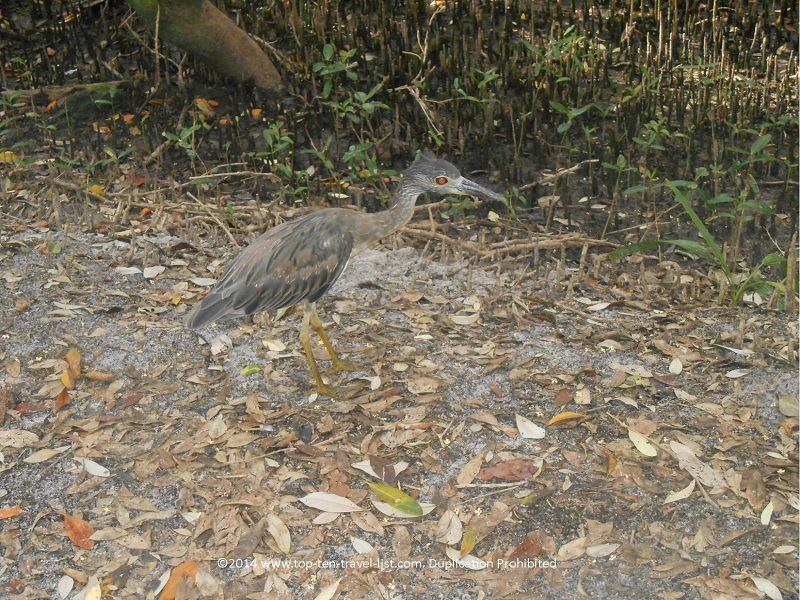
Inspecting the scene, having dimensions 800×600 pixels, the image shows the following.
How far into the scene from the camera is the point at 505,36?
810 cm

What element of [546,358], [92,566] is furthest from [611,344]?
[92,566]

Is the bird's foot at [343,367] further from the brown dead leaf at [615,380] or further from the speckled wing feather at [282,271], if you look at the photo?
the brown dead leaf at [615,380]

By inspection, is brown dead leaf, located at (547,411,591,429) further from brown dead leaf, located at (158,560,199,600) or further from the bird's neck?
brown dead leaf, located at (158,560,199,600)

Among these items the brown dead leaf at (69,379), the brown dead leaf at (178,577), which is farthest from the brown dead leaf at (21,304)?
the brown dead leaf at (178,577)

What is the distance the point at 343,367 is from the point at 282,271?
25.8 inches

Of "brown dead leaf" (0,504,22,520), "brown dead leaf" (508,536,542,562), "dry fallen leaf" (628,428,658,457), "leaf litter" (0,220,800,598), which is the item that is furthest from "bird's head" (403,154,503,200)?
"brown dead leaf" (0,504,22,520)

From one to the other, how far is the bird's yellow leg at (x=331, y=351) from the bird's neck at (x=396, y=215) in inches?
17.2

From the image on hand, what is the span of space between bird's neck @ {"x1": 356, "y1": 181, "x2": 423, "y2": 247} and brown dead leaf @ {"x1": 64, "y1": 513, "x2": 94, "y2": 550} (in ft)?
6.08

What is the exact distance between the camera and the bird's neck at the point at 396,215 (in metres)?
4.71

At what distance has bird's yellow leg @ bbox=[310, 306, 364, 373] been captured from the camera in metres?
4.62

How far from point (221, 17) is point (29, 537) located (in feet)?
15.3

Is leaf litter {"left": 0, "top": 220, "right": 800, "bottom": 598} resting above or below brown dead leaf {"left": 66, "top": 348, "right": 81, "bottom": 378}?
below

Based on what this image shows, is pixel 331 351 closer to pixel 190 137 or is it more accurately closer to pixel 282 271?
pixel 282 271

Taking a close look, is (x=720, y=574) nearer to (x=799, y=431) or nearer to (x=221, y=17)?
(x=799, y=431)
